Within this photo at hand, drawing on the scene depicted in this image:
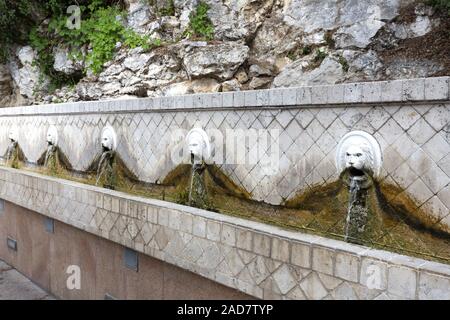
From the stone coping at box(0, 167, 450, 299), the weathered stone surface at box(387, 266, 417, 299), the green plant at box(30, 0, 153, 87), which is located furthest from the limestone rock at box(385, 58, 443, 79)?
the weathered stone surface at box(387, 266, 417, 299)

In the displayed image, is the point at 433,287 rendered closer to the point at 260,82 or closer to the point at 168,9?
the point at 260,82

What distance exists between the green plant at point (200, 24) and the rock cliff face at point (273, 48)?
0.10 m

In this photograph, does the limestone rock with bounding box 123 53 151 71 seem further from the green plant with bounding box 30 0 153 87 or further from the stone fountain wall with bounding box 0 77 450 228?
the stone fountain wall with bounding box 0 77 450 228

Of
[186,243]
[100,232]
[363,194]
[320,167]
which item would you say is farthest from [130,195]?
[363,194]

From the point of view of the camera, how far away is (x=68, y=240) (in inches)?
186

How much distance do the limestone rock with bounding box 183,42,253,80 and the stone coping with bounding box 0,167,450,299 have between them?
12.8 feet

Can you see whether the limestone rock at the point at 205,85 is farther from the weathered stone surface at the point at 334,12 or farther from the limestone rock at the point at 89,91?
the limestone rock at the point at 89,91

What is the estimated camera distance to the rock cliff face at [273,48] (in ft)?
22.0

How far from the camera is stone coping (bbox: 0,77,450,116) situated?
7.08 feet

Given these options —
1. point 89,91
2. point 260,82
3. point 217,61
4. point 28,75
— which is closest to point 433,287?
point 260,82

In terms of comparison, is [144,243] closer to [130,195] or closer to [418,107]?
[130,195]

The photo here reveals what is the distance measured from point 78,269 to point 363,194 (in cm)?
341

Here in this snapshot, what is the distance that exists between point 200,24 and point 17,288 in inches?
220

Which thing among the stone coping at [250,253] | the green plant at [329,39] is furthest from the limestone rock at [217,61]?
the stone coping at [250,253]
